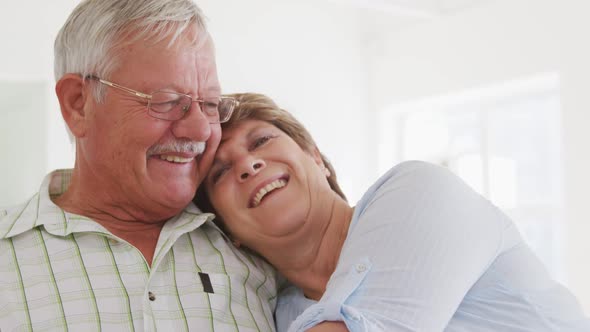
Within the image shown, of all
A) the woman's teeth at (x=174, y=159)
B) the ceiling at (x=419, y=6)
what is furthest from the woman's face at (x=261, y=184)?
the ceiling at (x=419, y=6)

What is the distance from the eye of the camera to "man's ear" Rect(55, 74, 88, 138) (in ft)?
5.90

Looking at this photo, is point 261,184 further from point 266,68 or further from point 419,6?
point 419,6

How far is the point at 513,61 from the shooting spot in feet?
19.5

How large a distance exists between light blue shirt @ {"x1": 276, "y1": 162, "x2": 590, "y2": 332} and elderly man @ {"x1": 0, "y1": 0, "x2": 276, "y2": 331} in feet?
1.08

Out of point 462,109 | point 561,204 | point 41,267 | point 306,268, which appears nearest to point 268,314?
point 306,268

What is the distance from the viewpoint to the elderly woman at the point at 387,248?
4.44 feet

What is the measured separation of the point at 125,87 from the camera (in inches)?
68.1

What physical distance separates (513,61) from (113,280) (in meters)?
4.97

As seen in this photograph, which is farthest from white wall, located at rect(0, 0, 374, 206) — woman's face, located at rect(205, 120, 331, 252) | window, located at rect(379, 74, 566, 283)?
woman's face, located at rect(205, 120, 331, 252)

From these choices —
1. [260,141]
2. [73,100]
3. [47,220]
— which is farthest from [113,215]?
[260,141]

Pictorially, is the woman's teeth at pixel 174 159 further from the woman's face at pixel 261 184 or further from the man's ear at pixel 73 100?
the man's ear at pixel 73 100

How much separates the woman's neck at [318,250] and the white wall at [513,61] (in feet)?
13.3

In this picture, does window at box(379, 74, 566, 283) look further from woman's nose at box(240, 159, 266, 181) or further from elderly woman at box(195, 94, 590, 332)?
woman's nose at box(240, 159, 266, 181)

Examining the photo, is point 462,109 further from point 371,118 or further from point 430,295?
point 430,295
